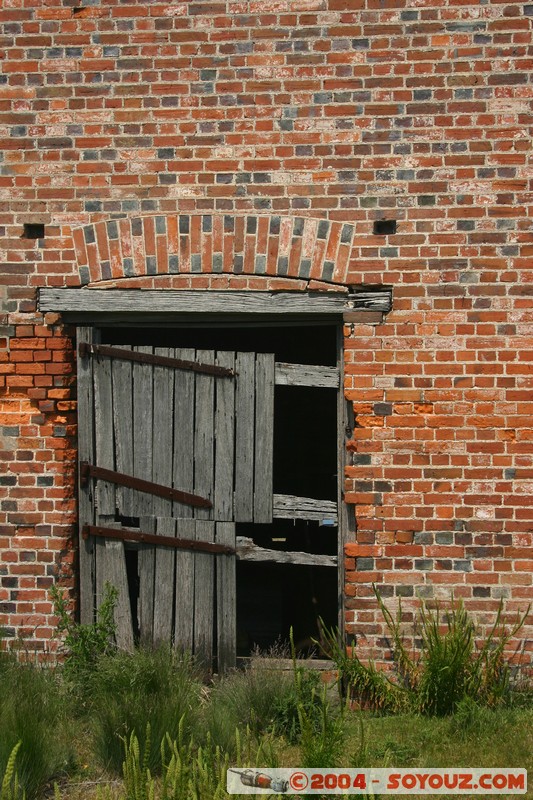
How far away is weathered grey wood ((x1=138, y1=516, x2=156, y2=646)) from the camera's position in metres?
5.12

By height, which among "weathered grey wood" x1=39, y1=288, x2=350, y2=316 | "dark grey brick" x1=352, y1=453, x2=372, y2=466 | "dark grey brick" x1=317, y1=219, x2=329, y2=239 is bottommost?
"dark grey brick" x1=352, y1=453, x2=372, y2=466

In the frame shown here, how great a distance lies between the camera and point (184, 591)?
16.7 feet

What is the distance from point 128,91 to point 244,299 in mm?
1462

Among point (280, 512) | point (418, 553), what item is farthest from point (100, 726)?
point (418, 553)

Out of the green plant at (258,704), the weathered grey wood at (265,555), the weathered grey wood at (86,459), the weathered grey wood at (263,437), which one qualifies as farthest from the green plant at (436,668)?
the weathered grey wood at (86,459)

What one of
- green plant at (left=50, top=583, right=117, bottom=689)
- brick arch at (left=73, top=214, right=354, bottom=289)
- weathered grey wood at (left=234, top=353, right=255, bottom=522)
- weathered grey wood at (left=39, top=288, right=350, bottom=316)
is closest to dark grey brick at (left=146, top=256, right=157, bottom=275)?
brick arch at (left=73, top=214, right=354, bottom=289)

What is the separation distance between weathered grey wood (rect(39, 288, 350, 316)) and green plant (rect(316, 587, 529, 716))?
5.73 ft

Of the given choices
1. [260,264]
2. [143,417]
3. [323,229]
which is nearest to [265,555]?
[143,417]

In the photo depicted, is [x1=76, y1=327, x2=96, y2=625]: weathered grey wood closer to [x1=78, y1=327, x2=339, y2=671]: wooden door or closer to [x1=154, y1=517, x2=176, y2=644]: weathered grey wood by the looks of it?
[x1=78, y1=327, x2=339, y2=671]: wooden door

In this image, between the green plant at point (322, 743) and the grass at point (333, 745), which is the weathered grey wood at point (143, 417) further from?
the green plant at point (322, 743)

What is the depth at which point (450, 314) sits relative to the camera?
15.8ft

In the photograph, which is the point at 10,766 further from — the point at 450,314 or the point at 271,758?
the point at 450,314

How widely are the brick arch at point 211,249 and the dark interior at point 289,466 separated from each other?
213 cm

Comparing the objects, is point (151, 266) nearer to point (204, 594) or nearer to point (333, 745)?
point (204, 594)
